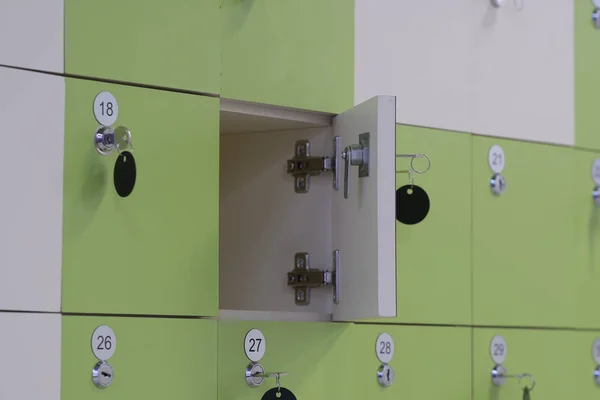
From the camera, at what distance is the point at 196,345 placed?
1.91 m

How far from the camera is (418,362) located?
2.18 meters

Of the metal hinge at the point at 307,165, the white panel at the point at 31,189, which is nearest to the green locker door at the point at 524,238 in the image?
the metal hinge at the point at 307,165

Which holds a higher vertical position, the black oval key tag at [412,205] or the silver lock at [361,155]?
the silver lock at [361,155]

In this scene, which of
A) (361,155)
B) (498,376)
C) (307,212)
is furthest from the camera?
(498,376)

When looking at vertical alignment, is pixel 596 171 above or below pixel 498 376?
above

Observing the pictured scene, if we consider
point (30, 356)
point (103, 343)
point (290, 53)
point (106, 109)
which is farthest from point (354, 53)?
point (30, 356)

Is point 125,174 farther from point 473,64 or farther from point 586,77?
point 586,77

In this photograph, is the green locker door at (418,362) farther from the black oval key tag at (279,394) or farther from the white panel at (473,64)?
the white panel at (473,64)

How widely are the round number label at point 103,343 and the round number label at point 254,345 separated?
261mm

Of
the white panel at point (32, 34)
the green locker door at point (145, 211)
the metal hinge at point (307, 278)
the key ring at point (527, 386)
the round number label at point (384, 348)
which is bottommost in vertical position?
the key ring at point (527, 386)

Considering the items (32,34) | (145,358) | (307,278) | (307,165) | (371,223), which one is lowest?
(145,358)

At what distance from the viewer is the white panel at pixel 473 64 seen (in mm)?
2176

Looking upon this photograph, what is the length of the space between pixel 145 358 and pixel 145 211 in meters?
0.25

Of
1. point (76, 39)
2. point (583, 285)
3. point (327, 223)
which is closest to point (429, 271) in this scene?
point (327, 223)
